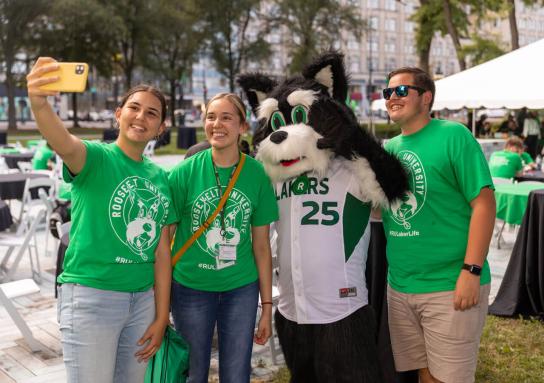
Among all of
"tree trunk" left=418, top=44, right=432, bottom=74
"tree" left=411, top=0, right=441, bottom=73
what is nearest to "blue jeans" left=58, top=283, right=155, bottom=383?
"tree" left=411, top=0, right=441, bottom=73

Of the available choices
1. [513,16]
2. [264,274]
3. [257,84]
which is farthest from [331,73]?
[513,16]

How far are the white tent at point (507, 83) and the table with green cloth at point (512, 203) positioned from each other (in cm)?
102

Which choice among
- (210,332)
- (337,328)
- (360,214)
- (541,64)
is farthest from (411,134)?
(541,64)

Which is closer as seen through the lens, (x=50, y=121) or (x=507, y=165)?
(x=50, y=121)

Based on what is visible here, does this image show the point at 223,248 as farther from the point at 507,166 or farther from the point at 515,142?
the point at 515,142

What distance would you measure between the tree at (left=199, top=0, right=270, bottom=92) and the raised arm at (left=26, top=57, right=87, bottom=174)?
3418cm

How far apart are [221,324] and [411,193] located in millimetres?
1024

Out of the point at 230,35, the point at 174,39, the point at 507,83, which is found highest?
the point at 174,39

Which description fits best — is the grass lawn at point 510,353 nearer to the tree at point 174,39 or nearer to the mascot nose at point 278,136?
the mascot nose at point 278,136

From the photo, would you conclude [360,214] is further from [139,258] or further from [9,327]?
[9,327]

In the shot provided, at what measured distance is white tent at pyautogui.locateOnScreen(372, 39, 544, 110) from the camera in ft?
20.4

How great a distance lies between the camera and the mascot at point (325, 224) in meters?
2.51

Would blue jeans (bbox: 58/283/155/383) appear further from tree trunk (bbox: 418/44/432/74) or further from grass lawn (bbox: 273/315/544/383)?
tree trunk (bbox: 418/44/432/74)

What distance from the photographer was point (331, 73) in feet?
8.91
